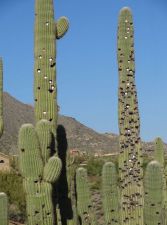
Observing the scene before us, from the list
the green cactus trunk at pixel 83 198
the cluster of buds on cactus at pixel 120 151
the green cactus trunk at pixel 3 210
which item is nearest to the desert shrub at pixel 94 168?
the green cactus trunk at pixel 83 198

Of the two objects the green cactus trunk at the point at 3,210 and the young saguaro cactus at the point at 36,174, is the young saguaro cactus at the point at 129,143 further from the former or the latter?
Answer: the green cactus trunk at the point at 3,210

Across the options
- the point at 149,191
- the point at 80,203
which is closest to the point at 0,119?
the point at 80,203

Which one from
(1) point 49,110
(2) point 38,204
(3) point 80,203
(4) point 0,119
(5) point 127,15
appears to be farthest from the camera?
(4) point 0,119

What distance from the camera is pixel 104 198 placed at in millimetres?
9648

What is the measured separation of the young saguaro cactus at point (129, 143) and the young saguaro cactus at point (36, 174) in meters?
1.46

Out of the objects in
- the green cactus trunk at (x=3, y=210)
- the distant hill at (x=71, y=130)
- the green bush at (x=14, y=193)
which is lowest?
the green cactus trunk at (x=3, y=210)

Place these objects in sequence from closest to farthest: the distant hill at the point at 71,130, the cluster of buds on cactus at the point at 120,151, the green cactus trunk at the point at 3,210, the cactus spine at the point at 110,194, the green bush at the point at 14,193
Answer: the cluster of buds on cactus at the point at 120,151 < the green cactus trunk at the point at 3,210 < the cactus spine at the point at 110,194 < the green bush at the point at 14,193 < the distant hill at the point at 71,130

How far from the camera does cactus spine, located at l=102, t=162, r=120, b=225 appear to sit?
9.42 metres

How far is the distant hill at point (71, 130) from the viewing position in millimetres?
67269

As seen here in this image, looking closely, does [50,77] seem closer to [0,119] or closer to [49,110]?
[49,110]

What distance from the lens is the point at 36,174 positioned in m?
7.89

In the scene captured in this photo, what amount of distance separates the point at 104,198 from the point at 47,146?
1914 millimetres

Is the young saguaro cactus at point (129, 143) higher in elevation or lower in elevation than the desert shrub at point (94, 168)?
lower

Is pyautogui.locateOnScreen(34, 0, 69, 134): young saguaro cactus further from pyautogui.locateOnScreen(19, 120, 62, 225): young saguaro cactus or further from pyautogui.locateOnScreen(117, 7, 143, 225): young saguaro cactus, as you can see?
pyautogui.locateOnScreen(117, 7, 143, 225): young saguaro cactus
